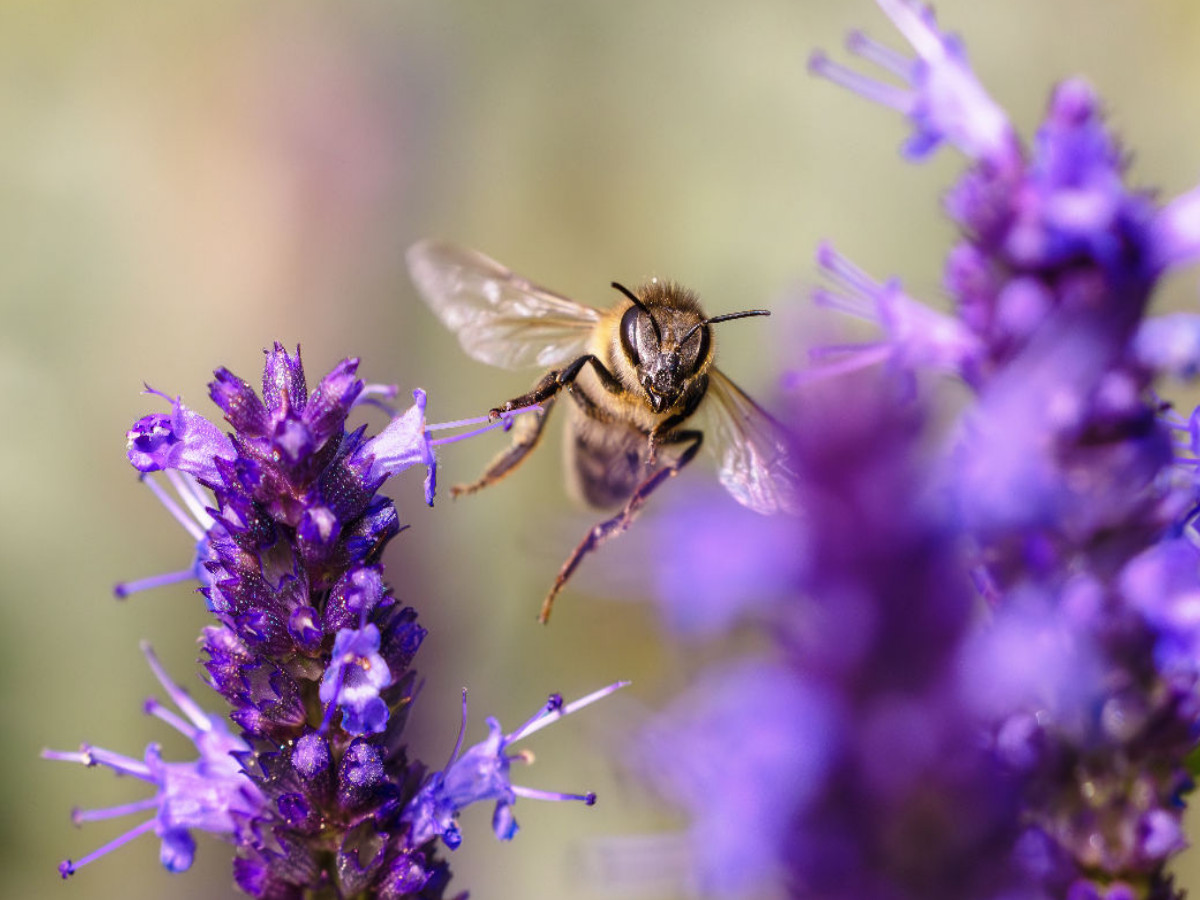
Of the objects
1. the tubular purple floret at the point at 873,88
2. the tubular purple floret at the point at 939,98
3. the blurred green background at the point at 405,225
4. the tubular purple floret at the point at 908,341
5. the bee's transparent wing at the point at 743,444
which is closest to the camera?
the tubular purple floret at the point at 908,341

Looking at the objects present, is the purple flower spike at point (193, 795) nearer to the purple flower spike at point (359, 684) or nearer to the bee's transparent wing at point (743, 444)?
the purple flower spike at point (359, 684)

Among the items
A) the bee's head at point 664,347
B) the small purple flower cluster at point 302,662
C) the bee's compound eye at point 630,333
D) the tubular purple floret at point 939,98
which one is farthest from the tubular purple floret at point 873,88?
the bee's compound eye at point 630,333

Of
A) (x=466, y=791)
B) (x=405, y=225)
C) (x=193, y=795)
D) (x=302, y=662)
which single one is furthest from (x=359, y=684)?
(x=405, y=225)

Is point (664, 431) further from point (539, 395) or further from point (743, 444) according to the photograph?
point (539, 395)

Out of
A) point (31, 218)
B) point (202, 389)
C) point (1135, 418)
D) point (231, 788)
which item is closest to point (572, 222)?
point (202, 389)

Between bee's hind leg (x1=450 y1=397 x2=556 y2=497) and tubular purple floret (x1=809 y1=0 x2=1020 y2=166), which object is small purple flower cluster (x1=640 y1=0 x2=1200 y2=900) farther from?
bee's hind leg (x1=450 y1=397 x2=556 y2=497)

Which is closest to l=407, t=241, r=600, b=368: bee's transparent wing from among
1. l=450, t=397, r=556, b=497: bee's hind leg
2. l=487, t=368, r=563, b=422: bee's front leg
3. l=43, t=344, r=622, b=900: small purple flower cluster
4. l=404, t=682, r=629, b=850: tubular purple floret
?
l=450, t=397, r=556, b=497: bee's hind leg
